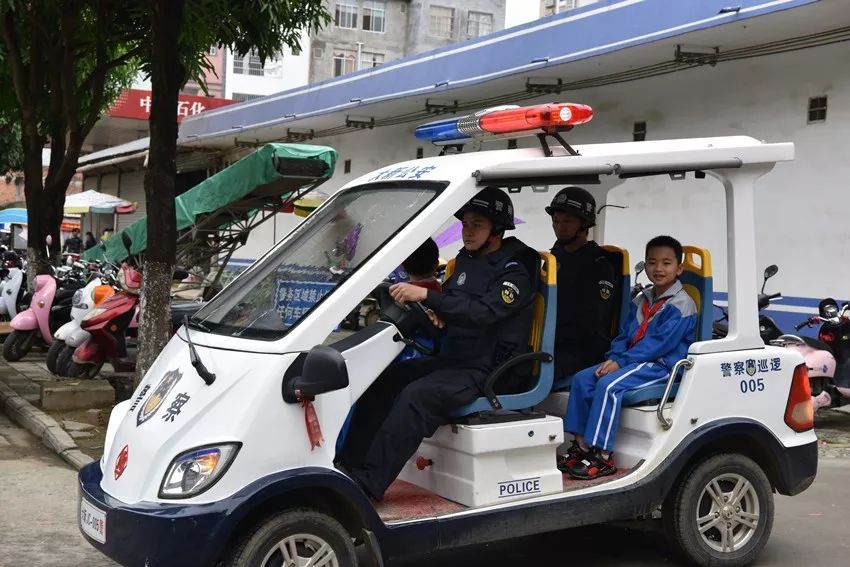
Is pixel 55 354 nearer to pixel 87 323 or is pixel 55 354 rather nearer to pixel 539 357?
pixel 87 323

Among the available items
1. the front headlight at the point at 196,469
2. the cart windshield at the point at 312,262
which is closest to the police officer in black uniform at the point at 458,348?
the cart windshield at the point at 312,262

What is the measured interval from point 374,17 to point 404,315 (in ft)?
164

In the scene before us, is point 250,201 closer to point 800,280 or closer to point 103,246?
point 103,246

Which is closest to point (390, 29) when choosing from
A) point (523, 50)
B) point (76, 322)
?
point (523, 50)

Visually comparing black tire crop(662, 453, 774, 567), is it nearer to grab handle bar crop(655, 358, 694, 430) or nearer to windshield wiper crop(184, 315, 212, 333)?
grab handle bar crop(655, 358, 694, 430)

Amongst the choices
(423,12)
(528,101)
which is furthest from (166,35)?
(423,12)

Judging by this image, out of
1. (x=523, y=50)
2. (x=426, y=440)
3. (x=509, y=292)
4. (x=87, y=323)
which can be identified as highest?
(x=523, y=50)

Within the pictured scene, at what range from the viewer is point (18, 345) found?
39.5 feet

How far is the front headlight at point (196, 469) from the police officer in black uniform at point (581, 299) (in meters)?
2.09

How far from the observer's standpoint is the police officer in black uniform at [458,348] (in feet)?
14.6

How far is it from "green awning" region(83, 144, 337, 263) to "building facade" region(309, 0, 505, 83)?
131 feet

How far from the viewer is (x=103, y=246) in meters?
14.7

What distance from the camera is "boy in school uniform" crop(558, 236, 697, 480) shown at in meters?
4.95

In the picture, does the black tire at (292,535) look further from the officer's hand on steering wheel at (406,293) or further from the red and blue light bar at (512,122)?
the red and blue light bar at (512,122)
